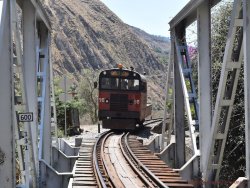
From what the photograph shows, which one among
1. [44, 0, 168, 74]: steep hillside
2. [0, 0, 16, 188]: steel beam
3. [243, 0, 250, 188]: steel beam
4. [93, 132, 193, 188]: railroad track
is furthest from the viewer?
[44, 0, 168, 74]: steep hillside

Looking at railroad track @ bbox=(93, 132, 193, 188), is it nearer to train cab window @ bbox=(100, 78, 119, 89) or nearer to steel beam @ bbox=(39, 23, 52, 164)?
steel beam @ bbox=(39, 23, 52, 164)

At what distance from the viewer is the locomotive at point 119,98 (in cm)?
2341

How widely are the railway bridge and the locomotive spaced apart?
7.74 metres

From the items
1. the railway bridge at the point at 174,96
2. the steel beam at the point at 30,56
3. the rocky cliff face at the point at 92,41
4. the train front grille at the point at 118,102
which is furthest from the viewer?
the rocky cliff face at the point at 92,41

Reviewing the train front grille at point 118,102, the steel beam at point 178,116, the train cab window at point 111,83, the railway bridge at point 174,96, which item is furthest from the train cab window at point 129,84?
the steel beam at point 178,116

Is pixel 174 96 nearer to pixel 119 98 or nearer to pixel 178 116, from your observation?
pixel 178 116

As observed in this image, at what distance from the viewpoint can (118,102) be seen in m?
23.6

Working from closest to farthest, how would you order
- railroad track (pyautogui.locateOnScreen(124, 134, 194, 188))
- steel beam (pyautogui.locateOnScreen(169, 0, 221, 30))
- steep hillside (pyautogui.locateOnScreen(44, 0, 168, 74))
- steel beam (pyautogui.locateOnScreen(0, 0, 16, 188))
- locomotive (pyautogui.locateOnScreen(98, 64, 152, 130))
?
steel beam (pyautogui.locateOnScreen(0, 0, 16, 188)) → railroad track (pyautogui.locateOnScreen(124, 134, 194, 188)) → steel beam (pyautogui.locateOnScreen(169, 0, 221, 30)) → locomotive (pyautogui.locateOnScreen(98, 64, 152, 130)) → steep hillside (pyautogui.locateOnScreen(44, 0, 168, 74))

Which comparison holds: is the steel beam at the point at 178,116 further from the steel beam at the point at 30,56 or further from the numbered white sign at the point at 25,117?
the numbered white sign at the point at 25,117

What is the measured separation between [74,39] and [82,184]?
81469 mm

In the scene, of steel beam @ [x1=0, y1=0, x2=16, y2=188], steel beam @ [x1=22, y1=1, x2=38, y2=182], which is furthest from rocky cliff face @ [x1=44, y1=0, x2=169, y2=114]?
steel beam @ [x1=0, y1=0, x2=16, y2=188]

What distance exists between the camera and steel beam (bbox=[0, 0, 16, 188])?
731cm

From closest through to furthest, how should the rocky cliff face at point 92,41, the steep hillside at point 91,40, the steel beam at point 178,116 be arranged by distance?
the steel beam at point 178,116 < the rocky cliff face at point 92,41 < the steep hillside at point 91,40

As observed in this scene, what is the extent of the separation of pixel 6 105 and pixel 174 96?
6.57 metres
